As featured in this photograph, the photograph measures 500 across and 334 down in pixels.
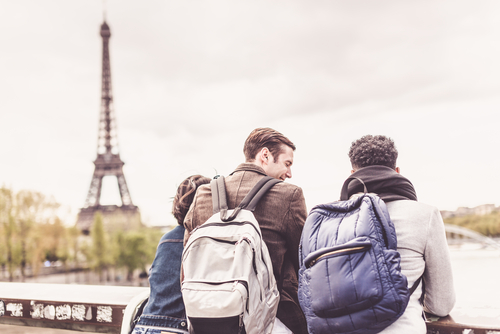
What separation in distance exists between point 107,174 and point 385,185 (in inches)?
1587

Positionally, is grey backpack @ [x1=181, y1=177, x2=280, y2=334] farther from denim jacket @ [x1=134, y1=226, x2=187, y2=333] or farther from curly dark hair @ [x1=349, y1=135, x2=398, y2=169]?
curly dark hair @ [x1=349, y1=135, x2=398, y2=169]

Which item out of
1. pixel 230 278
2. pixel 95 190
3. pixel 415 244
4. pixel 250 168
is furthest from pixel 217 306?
pixel 95 190

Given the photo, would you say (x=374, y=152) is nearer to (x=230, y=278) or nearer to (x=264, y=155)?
(x=264, y=155)

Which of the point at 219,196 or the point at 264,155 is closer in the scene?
the point at 219,196

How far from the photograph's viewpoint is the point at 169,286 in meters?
1.96

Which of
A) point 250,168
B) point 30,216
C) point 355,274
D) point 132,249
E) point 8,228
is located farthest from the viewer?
point 132,249

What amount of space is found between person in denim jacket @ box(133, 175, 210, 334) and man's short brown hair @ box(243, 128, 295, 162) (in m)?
0.35

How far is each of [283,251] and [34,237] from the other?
26.1 m

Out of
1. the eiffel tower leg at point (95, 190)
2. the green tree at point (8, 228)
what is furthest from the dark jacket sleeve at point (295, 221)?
the eiffel tower leg at point (95, 190)

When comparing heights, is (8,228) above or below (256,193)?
below

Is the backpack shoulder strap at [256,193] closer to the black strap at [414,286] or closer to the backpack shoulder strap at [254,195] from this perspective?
the backpack shoulder strap at [254,195]

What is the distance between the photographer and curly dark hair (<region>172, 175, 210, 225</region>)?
2137 millimetres

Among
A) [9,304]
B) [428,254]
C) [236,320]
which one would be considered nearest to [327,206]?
[428,254]

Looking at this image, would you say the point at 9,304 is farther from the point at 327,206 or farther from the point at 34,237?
the point at 34,237
